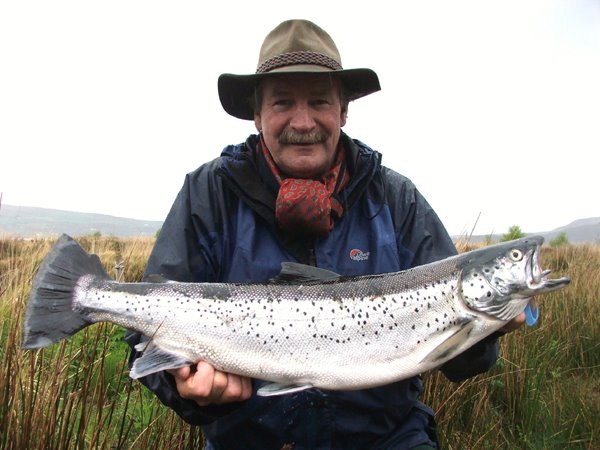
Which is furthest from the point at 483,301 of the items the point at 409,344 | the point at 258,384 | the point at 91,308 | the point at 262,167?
the point at 91,308

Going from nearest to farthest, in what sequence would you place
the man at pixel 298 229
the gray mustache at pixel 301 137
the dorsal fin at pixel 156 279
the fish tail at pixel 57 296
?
the fish tail at pixel 57 296 < the dorsal fin at pixel 156 279 < the man at pixel 298 229 < the gray mustache at pixel 301 137

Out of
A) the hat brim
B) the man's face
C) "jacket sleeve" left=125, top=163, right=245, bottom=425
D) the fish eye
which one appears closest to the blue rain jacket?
"jacket sleeve" left=125, top=163, right=245, bottom=425

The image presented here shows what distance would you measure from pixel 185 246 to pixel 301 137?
1.05m

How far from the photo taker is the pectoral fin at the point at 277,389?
2756 mm

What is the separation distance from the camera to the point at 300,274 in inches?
119

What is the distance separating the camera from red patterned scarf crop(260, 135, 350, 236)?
3170mm

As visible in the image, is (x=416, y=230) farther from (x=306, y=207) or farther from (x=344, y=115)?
(x=344, y=115)

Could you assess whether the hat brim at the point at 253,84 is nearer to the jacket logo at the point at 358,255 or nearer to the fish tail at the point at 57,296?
the jacket logo at the point at 358,255

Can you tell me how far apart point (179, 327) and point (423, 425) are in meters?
1.72

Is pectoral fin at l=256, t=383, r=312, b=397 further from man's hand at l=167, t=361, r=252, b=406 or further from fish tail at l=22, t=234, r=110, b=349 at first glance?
fish tail at l=22, t=234, r=110, b=349

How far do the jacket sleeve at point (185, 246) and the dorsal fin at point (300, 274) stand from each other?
22.0 inches

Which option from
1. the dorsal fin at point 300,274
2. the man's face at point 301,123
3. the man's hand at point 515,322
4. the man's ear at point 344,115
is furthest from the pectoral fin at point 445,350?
the man's ear at point 344,115

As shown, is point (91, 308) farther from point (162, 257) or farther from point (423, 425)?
point (423, 425)

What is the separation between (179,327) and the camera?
284 centimetres
